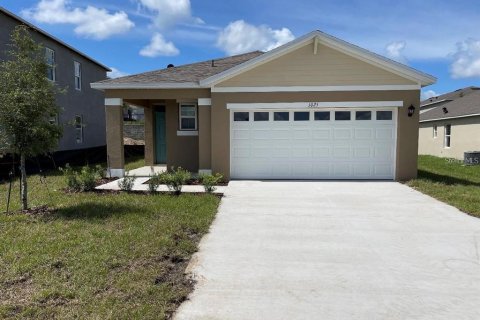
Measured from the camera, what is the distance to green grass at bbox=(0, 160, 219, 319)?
11.8ft

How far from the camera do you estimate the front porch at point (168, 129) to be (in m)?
12.1

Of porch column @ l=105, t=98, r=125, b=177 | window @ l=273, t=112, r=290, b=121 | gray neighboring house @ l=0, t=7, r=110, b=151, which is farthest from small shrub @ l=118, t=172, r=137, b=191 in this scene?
gray neighboring house @ l=0, t=7, r=110, b=151

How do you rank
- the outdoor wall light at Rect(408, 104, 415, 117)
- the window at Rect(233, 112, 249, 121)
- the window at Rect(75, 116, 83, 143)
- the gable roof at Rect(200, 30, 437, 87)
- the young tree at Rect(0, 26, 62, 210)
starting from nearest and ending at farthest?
the young tree at Rect(0, 26, 62, 210)
the gable roof at Rect(200, 30, 437, 87)
the outdoor wall light at Rect(408, 104, 415, 117)
the window at Rect(233, 112, 249, 121)
the window at Rect(75, 116, 83, 143)

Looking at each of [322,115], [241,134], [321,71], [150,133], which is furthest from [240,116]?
[150,133]

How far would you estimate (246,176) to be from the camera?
12242mm

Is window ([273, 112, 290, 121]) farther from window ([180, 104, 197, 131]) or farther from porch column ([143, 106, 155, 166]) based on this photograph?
porch column ([143, 106, 155, 166])

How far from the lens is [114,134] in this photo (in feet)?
41.0

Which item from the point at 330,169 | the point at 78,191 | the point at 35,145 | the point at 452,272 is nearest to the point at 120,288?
the point at 452,272

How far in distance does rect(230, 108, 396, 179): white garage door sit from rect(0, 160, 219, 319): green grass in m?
4.31

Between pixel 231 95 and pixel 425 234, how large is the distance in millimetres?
7364

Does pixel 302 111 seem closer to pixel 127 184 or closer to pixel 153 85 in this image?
pixel 153 85

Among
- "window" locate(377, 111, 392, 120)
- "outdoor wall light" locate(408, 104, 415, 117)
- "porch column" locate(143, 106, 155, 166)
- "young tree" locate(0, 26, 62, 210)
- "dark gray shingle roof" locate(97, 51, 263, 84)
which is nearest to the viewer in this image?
"young tree" locate(0, 26, 62, 210)

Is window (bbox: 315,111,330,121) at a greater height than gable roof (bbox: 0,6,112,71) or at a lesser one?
lesser

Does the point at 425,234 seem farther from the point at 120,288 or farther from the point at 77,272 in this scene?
the point at 77,272
